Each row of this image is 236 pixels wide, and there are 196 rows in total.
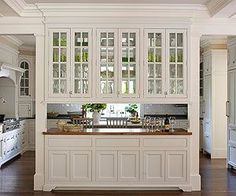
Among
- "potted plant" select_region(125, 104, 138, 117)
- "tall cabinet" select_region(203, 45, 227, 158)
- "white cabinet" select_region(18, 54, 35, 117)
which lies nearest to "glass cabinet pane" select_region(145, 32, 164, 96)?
"tall cabinet" select_region(203, 45, 227, 158)

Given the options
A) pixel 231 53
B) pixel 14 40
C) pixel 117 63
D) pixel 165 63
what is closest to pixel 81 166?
pixel 117 63

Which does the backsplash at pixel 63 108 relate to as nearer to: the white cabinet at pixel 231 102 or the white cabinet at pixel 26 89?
the white cabinet at pixel 26 89

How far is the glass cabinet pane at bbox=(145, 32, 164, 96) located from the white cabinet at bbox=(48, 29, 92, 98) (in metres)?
0.96

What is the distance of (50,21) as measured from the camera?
235 inches

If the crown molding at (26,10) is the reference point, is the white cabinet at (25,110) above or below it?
below

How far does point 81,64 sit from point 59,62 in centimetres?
35

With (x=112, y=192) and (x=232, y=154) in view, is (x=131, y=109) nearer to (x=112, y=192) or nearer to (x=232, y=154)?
(x=232, y=154)

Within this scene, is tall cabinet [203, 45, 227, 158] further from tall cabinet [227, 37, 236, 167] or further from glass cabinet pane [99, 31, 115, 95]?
glass cabinet pane [99, 31, 115, 95]

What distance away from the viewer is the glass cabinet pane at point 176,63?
6.04 meters

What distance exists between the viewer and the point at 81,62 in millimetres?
6016

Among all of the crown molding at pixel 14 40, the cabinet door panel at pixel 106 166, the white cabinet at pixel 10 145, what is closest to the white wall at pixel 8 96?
the white cabinet at pixel 10 145

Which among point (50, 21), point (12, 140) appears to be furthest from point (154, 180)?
point (12, 140)

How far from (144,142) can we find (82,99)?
1.19m

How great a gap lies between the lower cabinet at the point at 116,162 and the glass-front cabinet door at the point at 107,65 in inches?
30.9
